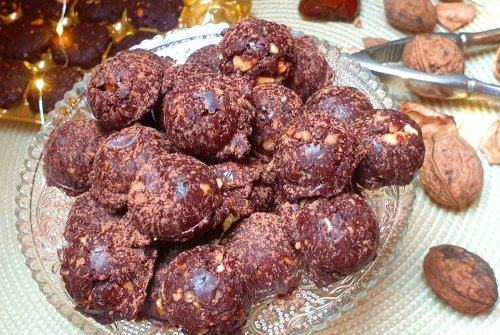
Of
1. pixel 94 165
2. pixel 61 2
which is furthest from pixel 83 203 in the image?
pixel 61 2

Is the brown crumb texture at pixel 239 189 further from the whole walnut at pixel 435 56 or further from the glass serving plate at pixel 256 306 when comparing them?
the whole walnut at pixel 435 56

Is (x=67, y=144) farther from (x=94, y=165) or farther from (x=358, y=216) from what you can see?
(x=358, y=216)

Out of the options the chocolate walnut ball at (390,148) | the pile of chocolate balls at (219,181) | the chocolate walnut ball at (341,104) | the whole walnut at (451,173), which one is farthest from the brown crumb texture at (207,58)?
the whole walnut at (451,173)

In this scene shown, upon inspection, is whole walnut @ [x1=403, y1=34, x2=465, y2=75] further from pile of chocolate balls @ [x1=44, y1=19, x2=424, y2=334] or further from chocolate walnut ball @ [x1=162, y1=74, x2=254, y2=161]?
chocolate walnut ball @ [x1=162, y1=74, x2=254, y2=161]

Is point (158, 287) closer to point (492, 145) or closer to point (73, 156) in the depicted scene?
point (73, 156)

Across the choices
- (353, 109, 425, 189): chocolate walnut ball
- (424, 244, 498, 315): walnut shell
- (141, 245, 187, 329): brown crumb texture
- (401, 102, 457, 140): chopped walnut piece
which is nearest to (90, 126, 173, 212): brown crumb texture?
(141, 245, 187, 329): brown crumb texture

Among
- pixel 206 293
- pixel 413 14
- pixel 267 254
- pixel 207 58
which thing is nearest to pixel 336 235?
pixel 267 254
